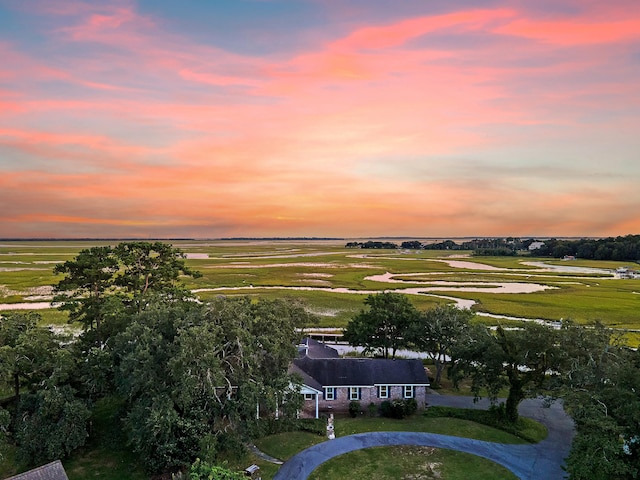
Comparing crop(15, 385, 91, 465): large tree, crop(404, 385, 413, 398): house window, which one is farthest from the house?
crop(15, 385, 91, 465): large tree

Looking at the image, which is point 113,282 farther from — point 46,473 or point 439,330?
point 439,330

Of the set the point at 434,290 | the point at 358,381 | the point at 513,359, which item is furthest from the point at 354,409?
the point at 434,290

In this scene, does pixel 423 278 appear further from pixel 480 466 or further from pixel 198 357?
pixel 198 357

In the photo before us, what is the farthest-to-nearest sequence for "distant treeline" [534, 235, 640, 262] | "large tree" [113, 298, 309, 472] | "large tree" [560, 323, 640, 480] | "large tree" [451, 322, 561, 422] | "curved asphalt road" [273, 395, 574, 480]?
1. "distant treeline" [534, 235, 640, 262]
2. "large tree" [451, 322, 561, 422]
3. "curved asphalt road" [273, 395, 574, 480]
4. "large tree" [113, 298, 309, 472]
5. "large tree" [560, 323, 640, 480]

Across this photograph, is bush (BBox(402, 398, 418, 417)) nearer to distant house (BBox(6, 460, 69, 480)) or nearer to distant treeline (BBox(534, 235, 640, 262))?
distant house (BBox(6, 460, 69, 480))

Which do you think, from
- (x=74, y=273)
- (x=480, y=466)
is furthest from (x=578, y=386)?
(x=74, y=273)

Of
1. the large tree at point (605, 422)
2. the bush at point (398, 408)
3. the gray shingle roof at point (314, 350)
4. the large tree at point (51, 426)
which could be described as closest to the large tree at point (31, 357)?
the large tree at point (51, 426)
